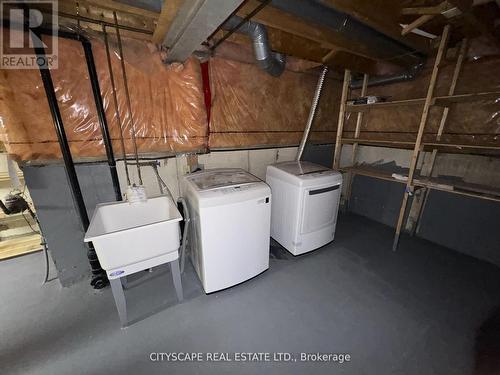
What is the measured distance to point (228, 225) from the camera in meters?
1.49

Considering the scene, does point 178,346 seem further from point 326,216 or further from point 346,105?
point 346,105

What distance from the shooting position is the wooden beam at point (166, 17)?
3.20 feet

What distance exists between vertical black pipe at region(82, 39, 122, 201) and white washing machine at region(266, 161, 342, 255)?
148 cm

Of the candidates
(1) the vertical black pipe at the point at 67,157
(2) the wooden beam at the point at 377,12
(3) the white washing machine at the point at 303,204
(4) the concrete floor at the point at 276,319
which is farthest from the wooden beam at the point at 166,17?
(4) the concrete floor at the point at 276,319

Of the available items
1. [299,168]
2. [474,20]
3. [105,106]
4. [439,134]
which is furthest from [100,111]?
[439,134]

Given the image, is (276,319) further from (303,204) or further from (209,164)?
(209,164)

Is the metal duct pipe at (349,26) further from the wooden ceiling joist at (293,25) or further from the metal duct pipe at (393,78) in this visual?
the metal duct pipe at (393,78)

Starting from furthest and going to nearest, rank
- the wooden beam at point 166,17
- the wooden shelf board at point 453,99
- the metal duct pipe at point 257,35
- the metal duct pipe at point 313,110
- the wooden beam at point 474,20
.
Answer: the metal duct pipe at point 313,110
the wooden shelf board at point 453,99
the metal duct pipe at point 257,35
the wooden beam at point 474,20
the wooden beam at point 166,17

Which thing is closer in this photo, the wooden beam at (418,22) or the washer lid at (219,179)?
the wooden beam at (418,22)

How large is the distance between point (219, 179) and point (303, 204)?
32.6 inches

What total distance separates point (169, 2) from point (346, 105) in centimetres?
230

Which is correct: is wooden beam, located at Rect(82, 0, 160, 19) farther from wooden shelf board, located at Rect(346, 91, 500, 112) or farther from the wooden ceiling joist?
wooden shelf board, located at Rect(346, 91, 500, 112)

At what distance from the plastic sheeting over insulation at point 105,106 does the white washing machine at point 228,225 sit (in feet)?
1.68

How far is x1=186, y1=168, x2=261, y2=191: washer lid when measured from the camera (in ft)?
5.12
